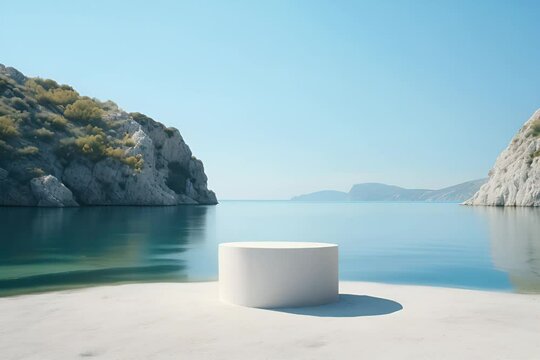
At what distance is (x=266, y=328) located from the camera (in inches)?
272

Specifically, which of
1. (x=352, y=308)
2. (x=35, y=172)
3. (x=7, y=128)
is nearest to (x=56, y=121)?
(x=7, y=128)

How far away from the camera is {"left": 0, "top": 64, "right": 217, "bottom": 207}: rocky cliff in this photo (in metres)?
67.6

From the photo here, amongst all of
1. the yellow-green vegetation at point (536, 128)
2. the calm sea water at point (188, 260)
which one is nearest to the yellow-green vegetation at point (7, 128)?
the calm sea water at point (188, 260)

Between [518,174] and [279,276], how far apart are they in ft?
318

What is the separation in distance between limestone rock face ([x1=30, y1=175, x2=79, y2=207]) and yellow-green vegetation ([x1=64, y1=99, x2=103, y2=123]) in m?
26.2

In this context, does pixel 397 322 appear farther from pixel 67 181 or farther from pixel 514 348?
pixel 67 181

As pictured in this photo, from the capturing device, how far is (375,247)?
27.6m

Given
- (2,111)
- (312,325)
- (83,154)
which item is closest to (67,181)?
(83,154)

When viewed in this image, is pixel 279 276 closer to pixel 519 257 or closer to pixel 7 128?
pixel 519 257

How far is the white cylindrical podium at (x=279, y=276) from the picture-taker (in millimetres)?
8336

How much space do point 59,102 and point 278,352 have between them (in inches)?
3862

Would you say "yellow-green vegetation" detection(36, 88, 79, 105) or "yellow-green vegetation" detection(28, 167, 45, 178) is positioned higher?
"yellow-green vegetation" detection(36, 88, 79, 105)

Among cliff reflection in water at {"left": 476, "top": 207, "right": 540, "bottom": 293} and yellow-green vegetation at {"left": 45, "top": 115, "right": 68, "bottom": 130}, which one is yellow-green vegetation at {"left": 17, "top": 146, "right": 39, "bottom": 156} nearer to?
yellow-green vegetation at {"left": 45, "top": 115, "right": 68, "bottom": 130}

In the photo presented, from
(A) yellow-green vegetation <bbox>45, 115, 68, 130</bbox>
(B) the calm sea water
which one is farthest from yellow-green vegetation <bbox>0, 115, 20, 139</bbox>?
(B) the calm sea water
